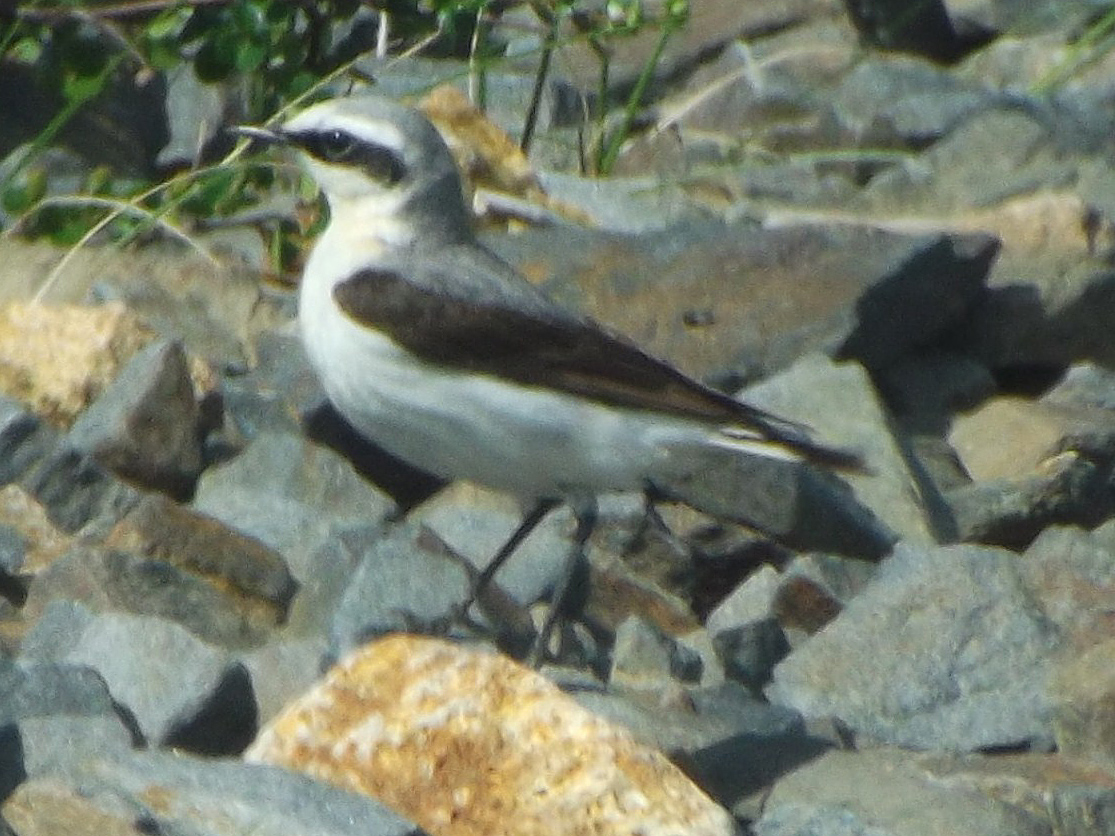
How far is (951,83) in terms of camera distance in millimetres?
11102

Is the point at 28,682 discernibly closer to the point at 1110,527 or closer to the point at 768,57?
the point at 1110,527

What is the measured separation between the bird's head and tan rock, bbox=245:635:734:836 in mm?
1852

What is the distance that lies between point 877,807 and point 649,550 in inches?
77.8

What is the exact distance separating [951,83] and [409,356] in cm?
574

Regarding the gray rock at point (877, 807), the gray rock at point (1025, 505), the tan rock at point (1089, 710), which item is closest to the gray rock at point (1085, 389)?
the gray rock at point (1025, 505)

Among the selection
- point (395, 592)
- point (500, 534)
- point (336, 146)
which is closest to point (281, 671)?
point (395, 592)

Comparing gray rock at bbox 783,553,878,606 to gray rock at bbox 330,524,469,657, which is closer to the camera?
gray rock at bbox 330,524,469,657

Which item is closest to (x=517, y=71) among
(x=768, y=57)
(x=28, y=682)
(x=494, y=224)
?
(x=768, y=57)

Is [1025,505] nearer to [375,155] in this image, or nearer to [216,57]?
[375,155]

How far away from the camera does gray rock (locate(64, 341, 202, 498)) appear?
6.80m

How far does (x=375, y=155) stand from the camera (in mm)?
6441

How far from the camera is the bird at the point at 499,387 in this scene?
5.95 meters

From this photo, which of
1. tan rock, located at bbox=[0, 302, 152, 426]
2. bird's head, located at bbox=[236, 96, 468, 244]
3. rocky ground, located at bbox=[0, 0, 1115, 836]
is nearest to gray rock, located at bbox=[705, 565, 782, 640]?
rocky ground, located at bbox=[0, 0, 1115, 836]

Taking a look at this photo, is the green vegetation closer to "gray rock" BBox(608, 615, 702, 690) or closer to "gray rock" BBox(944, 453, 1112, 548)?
"gray rock" BBox(944, 453, 1112, 548)
